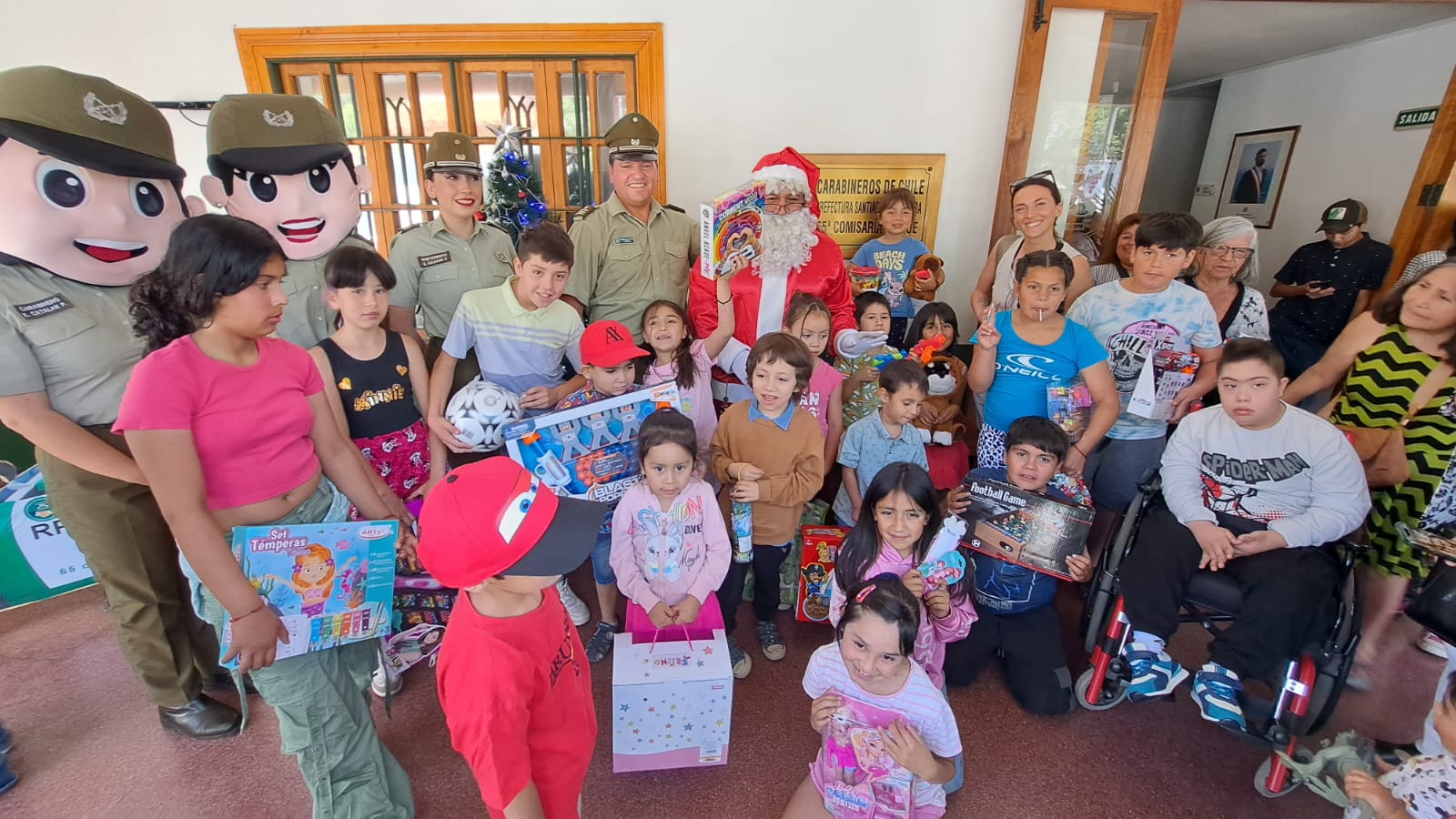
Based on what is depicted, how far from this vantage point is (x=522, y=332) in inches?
96.5

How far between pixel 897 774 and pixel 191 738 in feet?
7.84

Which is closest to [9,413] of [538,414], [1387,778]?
[538,414]

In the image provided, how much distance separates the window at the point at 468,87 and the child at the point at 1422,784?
399 centimetres

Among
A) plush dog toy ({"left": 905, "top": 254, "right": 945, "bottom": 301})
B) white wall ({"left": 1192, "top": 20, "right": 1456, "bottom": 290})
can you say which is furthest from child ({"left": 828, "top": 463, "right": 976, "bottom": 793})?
white wall ({"left": 1192, "top": 20, "right": 1456, "bottom": 290})

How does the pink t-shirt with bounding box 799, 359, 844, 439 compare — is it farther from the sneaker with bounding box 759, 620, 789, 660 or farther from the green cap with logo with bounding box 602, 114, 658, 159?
the green cap with logo with bounding box 602, 114, 658, 159

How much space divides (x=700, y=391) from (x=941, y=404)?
131 centimetres

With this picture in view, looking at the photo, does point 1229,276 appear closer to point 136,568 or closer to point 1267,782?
point 1267,782

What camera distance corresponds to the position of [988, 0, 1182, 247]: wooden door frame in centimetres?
347

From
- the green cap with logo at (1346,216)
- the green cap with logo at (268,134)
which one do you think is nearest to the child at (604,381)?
the green cap with logo at (268,134)

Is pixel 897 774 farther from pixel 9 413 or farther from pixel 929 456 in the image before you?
pixel 9 413

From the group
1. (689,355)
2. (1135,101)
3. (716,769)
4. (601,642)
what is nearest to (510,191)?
(689,355)

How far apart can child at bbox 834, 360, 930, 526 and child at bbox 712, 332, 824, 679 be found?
0.25m

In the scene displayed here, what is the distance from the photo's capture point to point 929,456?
122 inches

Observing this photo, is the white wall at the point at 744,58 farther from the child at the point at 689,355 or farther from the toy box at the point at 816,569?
the toy box at the point at 816,569
